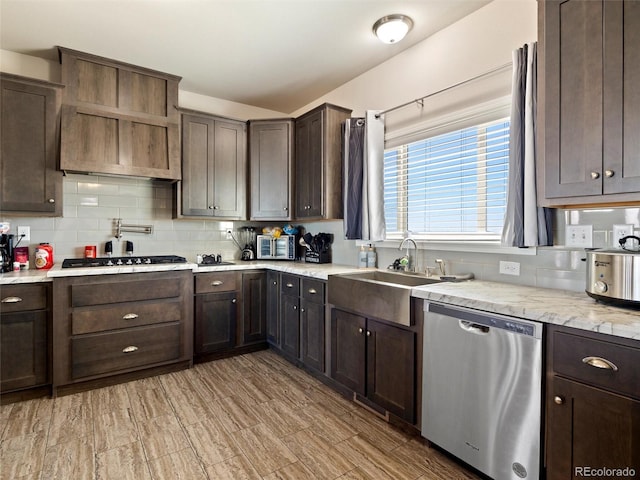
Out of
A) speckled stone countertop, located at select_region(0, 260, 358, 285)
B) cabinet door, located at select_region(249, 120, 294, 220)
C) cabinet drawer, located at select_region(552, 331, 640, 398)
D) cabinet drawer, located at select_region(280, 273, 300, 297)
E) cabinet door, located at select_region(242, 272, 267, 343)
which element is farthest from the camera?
cabinet door, located at select_region(249, 120, 294, 220)

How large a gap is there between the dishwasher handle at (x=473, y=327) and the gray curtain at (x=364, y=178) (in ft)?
4.33

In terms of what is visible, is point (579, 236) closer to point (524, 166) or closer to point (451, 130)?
point (524, 166)

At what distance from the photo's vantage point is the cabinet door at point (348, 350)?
2354 mm

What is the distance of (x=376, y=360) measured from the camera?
2238mm

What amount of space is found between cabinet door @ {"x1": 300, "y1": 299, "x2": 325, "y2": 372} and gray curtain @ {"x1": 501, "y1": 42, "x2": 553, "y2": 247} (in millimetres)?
1489

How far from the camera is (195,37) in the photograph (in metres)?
2.70

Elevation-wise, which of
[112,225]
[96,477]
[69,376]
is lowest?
[96,477]

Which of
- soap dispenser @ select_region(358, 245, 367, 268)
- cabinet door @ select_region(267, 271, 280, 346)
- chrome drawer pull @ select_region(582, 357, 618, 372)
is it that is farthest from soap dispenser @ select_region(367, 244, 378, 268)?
chrome drawer pull @ select_region(582, 357, 618, 372)

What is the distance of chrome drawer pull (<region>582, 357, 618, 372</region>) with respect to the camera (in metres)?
1.23

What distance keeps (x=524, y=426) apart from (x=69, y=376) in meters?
2.98

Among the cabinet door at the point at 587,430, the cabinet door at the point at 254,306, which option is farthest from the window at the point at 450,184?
the cabinet door at the point at 254,306

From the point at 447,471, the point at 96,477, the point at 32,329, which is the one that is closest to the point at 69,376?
the point at 32,329

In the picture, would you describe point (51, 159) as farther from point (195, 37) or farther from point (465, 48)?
point (465, 48)

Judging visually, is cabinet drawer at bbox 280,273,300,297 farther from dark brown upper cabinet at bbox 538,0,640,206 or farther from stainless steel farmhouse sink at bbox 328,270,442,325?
dark brown upper cabinet at bbox 538,0,640,206
